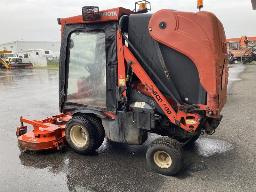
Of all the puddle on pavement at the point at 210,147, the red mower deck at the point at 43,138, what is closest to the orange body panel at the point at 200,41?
the puddle on pavement at the point at 210,147

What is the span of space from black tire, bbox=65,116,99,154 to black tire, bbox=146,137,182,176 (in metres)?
1.10

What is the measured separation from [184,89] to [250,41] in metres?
34.9

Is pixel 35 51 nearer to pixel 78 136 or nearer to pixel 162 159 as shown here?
pixel 78 136

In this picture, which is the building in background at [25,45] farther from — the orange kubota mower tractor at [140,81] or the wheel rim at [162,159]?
the wheel rim at [162,159]

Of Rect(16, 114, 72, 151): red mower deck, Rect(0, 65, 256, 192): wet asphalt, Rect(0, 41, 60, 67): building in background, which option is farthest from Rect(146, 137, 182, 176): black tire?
Rect(0, 41, 60, 67): building in background

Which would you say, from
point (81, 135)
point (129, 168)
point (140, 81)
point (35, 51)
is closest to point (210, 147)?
point (129, 168)

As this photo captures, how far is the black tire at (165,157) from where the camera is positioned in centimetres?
499

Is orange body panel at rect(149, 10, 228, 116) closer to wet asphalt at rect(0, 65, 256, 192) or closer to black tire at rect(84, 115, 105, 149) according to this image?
wet asphalt at rect(0, 65, 256, 192)

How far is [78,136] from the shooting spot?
6.07 metres

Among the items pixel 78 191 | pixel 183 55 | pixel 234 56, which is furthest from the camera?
pixel 234 56

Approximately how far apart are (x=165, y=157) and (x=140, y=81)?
4.11 ft

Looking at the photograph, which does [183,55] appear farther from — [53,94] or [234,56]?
[234,56]

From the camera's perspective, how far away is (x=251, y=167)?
5.30 m

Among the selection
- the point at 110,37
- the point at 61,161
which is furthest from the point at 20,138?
the point at 110,37
